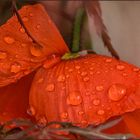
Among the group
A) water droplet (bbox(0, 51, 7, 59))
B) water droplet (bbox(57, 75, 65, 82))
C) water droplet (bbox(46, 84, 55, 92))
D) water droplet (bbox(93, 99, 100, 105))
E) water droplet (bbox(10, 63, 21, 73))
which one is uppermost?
water droplet (bbox(0, 51, 7, 59))

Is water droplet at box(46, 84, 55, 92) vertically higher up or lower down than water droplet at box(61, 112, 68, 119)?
higher up

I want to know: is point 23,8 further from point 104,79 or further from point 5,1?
point 104,79

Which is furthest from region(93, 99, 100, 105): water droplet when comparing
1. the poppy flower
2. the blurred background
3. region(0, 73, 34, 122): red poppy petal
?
the blurred background

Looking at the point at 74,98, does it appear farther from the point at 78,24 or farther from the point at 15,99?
the point at 78,24

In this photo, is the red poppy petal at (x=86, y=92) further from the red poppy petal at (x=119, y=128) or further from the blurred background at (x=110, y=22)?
the blurred background at (x=110, y=22)

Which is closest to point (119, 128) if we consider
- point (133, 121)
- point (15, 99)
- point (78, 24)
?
point (133, 121)

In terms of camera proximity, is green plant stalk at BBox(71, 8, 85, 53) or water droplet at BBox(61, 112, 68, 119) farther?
green plant stalk at BBox(71, 8, 85, 53)

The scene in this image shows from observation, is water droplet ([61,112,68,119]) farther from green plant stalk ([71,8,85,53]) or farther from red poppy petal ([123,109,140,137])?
green plant stalk ([71,8,85,53])
